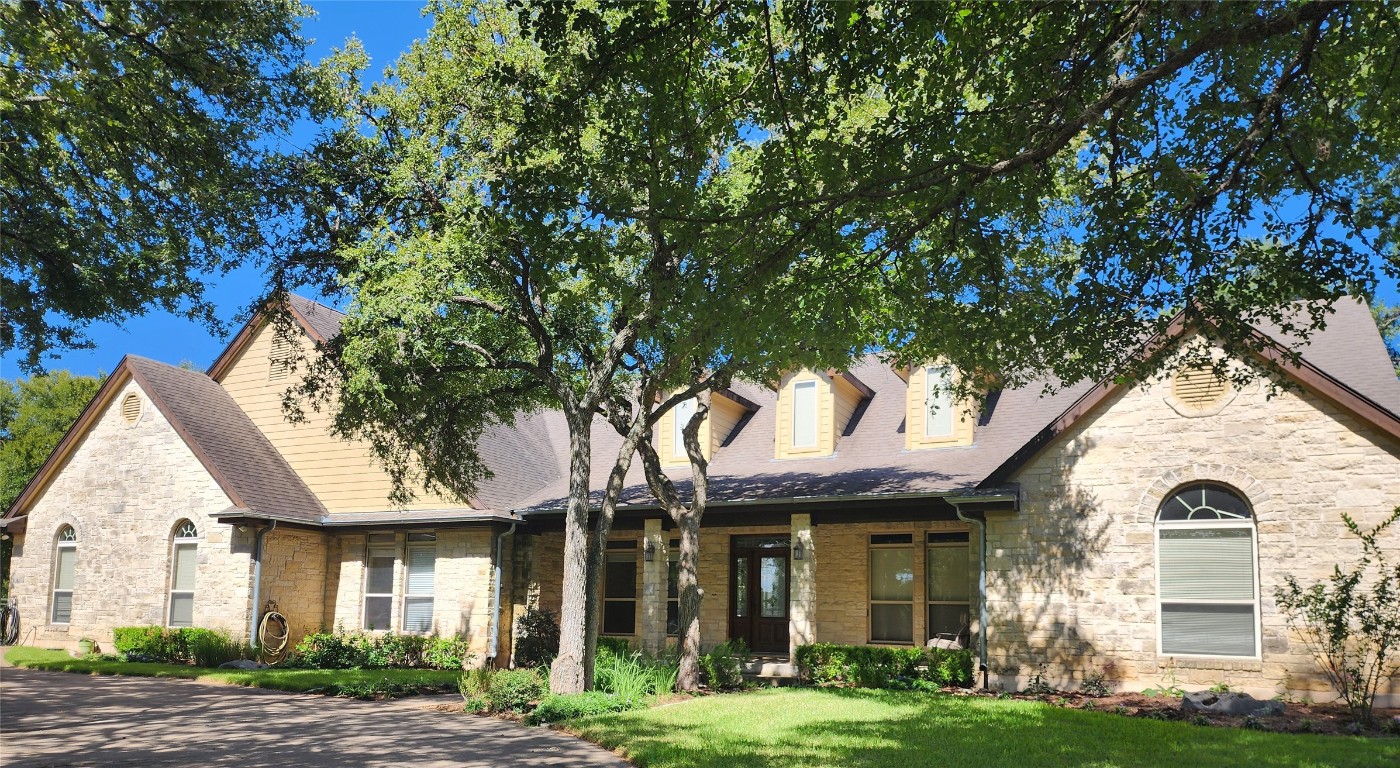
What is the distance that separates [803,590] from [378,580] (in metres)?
9.91

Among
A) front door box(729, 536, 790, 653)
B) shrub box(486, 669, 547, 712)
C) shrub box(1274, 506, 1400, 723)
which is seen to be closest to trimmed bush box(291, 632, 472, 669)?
front door box(729, 536, 790, 653)

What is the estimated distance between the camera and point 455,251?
12.7m

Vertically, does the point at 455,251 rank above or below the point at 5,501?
above

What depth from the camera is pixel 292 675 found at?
17.4m

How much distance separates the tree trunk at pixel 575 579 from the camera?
1355 centimetres

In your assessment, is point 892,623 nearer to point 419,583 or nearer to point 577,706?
point 577,706

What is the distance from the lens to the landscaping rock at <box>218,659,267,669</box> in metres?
19.0

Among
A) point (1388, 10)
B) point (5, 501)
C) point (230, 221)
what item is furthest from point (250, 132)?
point (5, 501)

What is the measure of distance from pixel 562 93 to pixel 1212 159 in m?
5.92

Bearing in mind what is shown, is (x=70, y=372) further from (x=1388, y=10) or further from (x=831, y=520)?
(x=1388, y=10)

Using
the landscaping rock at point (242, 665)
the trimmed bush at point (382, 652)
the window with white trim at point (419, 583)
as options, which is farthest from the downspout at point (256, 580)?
the window with white trim at point (419, 583)

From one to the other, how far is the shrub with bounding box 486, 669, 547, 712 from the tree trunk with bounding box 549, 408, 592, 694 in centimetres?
29

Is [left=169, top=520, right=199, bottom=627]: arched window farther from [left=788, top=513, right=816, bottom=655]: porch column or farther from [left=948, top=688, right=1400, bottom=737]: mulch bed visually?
[left=948, top=688, right=1400, bottom=737]: mulch bed

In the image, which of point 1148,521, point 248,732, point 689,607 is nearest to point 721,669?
point 689,607
